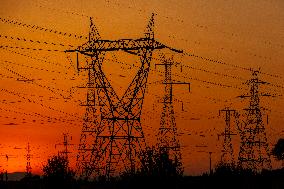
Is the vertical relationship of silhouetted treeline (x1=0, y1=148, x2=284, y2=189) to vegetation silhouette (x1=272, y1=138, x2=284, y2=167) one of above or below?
below

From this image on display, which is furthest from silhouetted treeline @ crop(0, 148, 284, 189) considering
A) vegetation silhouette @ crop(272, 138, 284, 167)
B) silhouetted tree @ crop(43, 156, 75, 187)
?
vegetation silhouette @ crop(272, 138, 284, 167)

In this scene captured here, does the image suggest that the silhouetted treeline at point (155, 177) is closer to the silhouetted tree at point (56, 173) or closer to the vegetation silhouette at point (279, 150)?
the silhouetted tree at point (56, 173)

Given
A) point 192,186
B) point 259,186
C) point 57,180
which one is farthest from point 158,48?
point 259,186

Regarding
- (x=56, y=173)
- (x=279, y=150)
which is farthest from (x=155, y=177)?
(x=279, y=150)

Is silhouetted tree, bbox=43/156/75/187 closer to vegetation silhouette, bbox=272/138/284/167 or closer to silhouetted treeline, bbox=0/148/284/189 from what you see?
silhouetted treeline, bbox=0/148/284/189

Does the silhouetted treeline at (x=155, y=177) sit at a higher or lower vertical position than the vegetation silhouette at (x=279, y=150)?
lower

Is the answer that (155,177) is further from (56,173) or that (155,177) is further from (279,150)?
(279,150)

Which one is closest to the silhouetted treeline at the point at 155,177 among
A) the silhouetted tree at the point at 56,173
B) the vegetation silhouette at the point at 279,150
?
the silhouetted tree at the point at 56,173

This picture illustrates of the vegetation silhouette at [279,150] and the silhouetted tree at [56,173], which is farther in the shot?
the vegetation silhouette at [279,150]
